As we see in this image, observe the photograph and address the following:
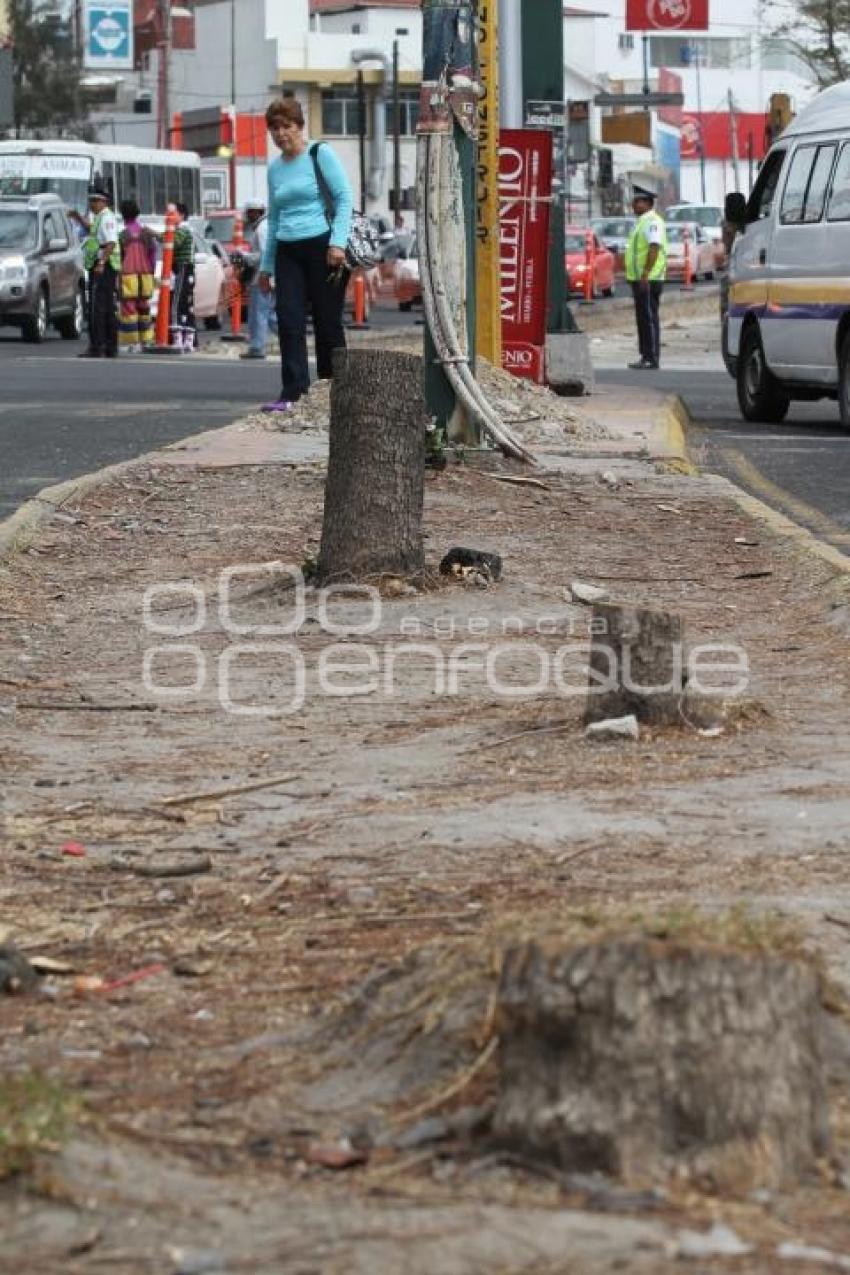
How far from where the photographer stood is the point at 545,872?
507 centimetres

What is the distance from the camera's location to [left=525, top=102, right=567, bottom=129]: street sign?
2052cm

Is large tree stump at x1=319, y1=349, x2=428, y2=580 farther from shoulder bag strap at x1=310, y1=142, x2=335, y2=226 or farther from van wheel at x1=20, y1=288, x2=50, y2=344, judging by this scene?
van wheel at x1=20, y1=288, x2=50, y2=344

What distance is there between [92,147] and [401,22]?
4959 centimetres

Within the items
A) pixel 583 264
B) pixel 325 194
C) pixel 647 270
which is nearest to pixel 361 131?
pixel 583 264

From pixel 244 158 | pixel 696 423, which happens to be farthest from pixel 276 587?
pixel 244 158

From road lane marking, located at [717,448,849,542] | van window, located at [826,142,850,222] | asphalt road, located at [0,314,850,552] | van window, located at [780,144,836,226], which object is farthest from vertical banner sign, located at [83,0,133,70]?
road lane marking, located at [717,448,849,542]

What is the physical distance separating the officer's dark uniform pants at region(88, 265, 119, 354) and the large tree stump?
19.8 meters

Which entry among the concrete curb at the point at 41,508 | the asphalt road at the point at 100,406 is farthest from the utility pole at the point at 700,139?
the concrete curb at the point at 41,508

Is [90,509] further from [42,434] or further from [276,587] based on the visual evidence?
[42,434]

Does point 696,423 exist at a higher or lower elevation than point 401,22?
lower

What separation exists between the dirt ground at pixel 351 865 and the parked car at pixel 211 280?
29.4 m

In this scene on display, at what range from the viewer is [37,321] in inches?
1388

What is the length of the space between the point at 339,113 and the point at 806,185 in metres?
77.0

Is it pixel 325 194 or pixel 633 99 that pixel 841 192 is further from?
pixel 633 99
